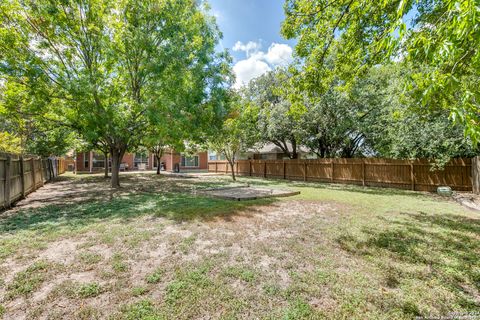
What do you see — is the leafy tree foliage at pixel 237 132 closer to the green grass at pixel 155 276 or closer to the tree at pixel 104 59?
the tree at pixel 104 59

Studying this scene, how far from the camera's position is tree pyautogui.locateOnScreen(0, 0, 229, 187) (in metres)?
8.03

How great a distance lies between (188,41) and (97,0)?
3747 millimetres

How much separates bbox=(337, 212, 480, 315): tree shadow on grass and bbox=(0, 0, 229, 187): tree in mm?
7362

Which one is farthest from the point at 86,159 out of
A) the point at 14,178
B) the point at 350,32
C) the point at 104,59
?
the point at 350,32

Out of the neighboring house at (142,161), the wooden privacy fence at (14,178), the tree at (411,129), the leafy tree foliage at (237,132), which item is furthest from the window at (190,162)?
the tree at (411,129)

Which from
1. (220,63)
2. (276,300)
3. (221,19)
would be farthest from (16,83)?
(276,300)

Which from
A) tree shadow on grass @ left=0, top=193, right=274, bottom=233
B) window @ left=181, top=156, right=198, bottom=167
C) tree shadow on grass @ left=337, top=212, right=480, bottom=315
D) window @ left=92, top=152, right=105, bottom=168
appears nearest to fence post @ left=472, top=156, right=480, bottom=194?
tree shadow on grass @ left=337, top=212, right=480, bottom=315

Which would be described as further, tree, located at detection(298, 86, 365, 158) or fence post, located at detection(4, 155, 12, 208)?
tree, located at detection(298, 86, 365, 158)

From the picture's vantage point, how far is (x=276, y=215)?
20.3ft

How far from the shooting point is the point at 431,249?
3.88 metres

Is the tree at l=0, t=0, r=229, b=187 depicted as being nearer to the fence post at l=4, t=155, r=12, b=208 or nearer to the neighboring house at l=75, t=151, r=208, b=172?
the fence post at l=4, t=155, r=12, b=208

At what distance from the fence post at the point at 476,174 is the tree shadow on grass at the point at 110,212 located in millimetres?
9054

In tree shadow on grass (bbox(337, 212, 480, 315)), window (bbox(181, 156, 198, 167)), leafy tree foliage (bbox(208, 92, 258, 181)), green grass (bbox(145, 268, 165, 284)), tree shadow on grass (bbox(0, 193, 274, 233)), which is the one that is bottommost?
tree shadow on grass (bbox(337, 212, 480, 315))

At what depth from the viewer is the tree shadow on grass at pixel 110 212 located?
5301 mm
